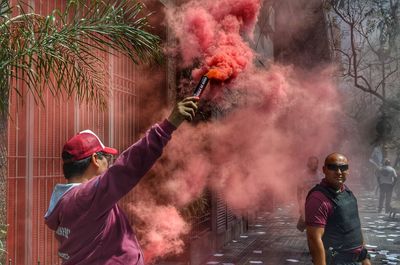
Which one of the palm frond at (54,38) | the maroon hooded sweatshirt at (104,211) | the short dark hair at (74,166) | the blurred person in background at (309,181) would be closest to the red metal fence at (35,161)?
the palm frond at (54,38)

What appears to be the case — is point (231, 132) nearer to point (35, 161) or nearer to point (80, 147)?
point (35, 161)

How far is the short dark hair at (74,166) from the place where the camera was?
2.56m

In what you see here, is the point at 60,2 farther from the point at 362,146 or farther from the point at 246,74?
the point at 362,146

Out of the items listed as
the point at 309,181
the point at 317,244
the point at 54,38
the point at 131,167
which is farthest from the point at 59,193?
the point at 309,181

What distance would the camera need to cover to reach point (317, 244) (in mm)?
3758

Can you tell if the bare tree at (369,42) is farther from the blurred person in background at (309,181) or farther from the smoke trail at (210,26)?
the smoke trail at (210,26)

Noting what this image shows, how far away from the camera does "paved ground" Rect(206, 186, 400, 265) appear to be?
27.0 feet

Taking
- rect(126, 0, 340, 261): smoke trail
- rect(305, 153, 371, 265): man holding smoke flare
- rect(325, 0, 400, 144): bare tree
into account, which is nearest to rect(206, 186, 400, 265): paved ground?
rect(126, 0, 340, 261): smoke trail

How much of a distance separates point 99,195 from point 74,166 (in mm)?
395

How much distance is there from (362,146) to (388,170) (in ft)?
28.8

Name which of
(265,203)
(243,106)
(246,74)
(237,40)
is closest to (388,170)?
(265,203)

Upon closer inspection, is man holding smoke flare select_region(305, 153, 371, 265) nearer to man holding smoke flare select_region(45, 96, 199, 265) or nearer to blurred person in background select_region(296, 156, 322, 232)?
man holding smoke flare select_region(45, 96, 199, 265)

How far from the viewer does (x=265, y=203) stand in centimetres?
1392

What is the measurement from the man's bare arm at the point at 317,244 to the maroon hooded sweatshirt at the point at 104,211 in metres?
1.75
